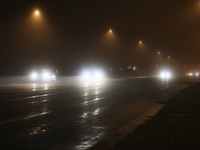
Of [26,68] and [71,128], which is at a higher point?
[26,68]

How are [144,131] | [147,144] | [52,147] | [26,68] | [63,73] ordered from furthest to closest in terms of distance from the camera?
[63,73]
[26,68]
[144,131]
[52,147]
[147,144]

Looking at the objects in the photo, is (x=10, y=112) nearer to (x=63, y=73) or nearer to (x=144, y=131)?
(x=144, y=131)

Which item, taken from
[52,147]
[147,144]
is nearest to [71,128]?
[52,147]

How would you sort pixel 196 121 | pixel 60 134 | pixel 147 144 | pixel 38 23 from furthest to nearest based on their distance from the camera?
pixel 38 23 < pixel 196 121 < pixel 60 134 < pixel 147 144

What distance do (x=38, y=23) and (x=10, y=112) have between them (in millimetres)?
23049

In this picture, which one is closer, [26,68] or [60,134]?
[60,134]

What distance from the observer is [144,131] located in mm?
7945

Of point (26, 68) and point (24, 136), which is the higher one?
point (26, 68)

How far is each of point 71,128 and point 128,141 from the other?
3.01 m

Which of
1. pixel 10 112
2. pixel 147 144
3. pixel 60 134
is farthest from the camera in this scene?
pixel 10 112

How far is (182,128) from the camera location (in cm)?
817

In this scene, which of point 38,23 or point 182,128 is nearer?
point 182,128

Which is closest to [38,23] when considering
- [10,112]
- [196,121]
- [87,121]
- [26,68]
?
[10,112]

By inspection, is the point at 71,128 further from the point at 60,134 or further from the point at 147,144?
the point at 147,144
